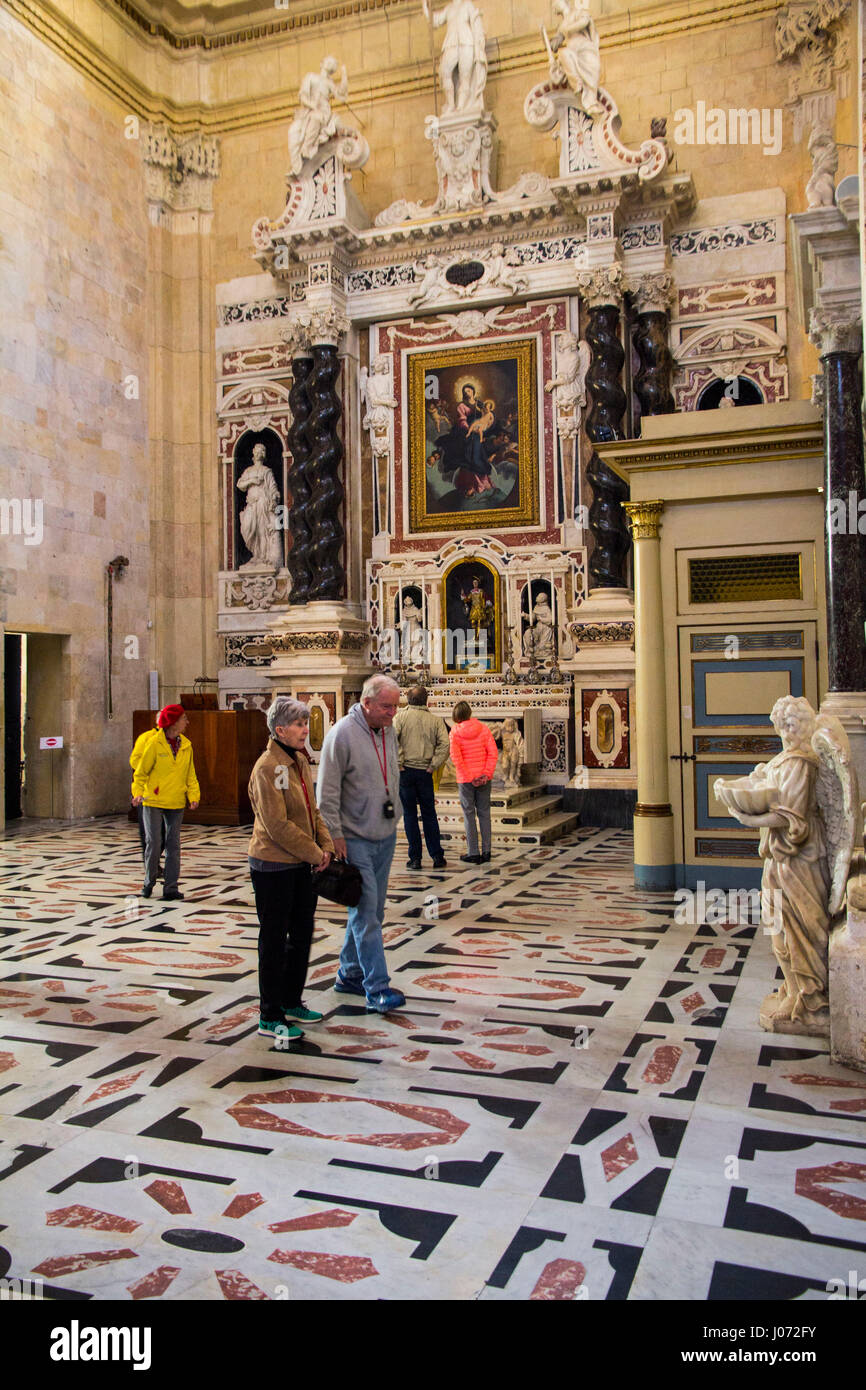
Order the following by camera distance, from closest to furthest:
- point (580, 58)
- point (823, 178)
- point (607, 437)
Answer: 1. point (823, 178)
2. point (607, 437)
3. point (580, 58)

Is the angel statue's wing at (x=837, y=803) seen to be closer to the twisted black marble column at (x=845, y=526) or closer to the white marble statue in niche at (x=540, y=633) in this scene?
the twisted black marble column at (x=845, y=526)

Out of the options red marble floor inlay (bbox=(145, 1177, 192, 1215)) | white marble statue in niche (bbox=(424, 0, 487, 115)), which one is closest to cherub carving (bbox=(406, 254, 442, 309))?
white marble statue in niche (bbox=(424, 0, 487, 115))

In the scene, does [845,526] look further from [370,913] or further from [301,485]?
[301,485]

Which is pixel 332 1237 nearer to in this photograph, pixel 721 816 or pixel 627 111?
pixel 721 816

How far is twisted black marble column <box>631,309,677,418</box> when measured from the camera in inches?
522

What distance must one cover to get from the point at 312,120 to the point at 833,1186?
14.9 m

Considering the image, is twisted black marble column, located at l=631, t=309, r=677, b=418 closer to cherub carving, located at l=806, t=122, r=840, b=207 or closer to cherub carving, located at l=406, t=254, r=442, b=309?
cherub carving, located at l=406, t=254, r=442, b=309

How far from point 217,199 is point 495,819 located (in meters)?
11.2

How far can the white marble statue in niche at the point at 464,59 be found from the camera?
1404 cm

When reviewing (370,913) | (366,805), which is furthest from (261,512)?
(370,913)

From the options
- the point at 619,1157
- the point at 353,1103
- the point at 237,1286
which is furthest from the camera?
the point at 353,1103

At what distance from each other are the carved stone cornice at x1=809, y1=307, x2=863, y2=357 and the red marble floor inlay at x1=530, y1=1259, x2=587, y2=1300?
242 inches

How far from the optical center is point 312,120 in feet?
47.2

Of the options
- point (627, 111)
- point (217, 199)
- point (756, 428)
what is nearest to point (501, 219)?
point (627, 111)
